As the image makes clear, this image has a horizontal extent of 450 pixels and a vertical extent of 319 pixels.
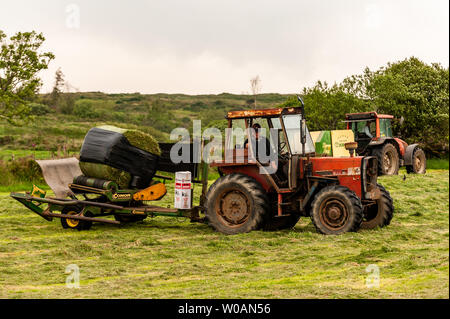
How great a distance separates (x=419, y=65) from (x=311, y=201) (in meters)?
25.3

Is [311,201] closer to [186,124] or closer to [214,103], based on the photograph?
[186,124]

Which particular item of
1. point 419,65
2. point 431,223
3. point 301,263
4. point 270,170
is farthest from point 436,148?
point 301,263

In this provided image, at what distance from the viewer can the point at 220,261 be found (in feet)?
27.3

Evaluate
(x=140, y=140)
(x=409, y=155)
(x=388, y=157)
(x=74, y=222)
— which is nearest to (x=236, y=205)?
(x=140, y=140)

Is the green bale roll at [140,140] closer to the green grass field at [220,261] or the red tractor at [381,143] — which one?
the green grass field at [220,261]

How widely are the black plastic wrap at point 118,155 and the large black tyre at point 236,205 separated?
4.99 feet

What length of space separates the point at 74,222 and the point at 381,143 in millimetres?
12395

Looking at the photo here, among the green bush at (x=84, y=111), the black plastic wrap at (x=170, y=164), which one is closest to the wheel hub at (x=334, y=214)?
the black plastic wrap at (x=170, y=164)

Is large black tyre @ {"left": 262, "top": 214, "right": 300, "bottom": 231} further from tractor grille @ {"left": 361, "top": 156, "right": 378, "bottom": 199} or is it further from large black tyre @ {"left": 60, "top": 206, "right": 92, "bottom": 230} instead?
large black tyre @ {"left": 60, "top": 206, "right": 92, "bottom": 230}

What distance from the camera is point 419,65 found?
33281 mm

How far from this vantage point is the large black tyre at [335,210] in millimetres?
9812

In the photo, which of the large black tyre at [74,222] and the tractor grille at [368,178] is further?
the large black tyre at [74,222]

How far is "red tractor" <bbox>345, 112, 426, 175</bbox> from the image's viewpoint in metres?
20.6

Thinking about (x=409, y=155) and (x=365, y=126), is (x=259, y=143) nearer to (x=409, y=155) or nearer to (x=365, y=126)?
(x=365, y=126)
